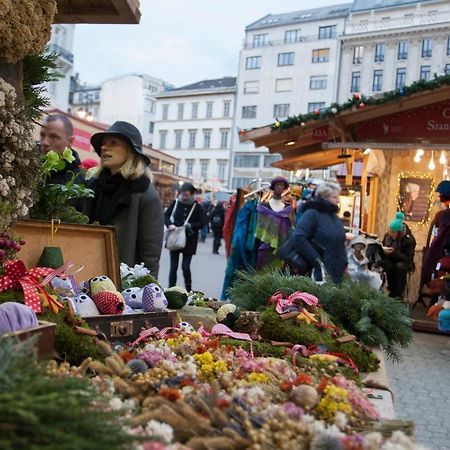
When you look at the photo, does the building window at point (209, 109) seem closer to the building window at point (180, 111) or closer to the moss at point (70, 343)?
the building window at point (180, 111)

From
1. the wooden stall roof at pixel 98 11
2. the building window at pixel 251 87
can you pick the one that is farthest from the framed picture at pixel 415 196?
the building window at pixel 251 87

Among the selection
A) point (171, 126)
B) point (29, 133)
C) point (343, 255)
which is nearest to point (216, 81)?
point (171, 126)

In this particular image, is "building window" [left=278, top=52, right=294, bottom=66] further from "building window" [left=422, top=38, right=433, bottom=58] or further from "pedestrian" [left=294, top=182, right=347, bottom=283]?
"pedestrian" [left=294, top=182, right=347, bottom=283]

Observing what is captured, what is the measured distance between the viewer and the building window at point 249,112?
55.9 meters

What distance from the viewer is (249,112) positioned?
56344mm

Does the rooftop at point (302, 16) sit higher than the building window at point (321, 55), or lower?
higher

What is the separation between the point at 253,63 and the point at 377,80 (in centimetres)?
1276

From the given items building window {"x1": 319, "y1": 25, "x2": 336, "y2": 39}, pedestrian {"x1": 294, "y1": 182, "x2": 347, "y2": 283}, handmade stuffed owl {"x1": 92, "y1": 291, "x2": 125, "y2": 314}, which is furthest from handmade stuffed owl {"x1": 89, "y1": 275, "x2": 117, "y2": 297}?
building window {"x1": 319, "y1": 25, "x2": 336, "y2": 39}

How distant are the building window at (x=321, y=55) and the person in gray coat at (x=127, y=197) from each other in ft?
170

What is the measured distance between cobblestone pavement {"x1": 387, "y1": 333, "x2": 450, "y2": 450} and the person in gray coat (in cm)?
199

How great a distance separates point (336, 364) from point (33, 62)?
58.8 inches

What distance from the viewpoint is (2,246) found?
1.74 meters

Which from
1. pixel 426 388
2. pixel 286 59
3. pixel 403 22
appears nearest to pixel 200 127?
pixel 286 59

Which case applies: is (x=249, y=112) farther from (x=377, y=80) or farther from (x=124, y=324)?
(x=124, y=324)
